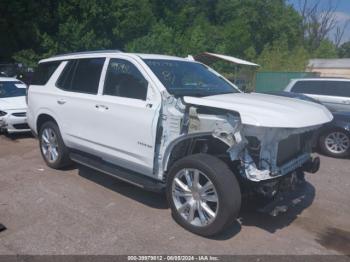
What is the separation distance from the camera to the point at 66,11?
23.6m

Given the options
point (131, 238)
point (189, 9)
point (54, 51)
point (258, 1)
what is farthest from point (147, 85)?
point (258, 1)

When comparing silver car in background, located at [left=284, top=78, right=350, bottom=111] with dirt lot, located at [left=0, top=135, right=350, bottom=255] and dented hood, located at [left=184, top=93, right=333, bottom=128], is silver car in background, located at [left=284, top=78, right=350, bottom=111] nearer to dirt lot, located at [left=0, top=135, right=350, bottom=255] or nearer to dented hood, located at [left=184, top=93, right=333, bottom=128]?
dirt lot, located at [left=0, top=135, right=350, bottom=255]

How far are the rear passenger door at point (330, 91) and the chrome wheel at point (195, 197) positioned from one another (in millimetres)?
6717

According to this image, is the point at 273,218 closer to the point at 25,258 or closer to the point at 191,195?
the point at 191,195

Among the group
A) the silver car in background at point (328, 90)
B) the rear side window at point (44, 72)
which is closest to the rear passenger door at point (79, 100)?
the rear side window at point (44, 72)

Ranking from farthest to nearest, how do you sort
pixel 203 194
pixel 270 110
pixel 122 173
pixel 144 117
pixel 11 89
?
pixel 11 89 < pixel 122 173 < pixel 144 117 < pixel 203 194 < pixel 270 110

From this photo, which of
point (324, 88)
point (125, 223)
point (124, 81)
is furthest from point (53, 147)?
point (324, 88)

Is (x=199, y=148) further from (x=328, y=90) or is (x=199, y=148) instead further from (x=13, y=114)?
(x=328, y=90)

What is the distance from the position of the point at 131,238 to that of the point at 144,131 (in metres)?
1.22

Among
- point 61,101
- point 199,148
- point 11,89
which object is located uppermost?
point 61,101

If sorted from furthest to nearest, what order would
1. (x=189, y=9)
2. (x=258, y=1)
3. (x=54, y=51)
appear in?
(x=258, y=1), (x=189, y=9), (x=54, y=51)

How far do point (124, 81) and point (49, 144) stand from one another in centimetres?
220

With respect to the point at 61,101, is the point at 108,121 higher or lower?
lower

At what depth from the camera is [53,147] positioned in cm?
593
